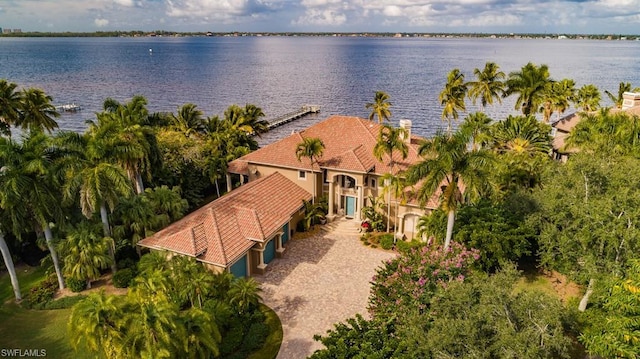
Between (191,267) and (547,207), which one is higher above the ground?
(547,207)

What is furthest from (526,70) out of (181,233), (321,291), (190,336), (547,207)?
(190,336)

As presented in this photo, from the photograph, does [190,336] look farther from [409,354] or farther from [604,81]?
[604,81]

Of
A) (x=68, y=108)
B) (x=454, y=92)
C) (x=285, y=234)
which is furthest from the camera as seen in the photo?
(x=68, y=108)

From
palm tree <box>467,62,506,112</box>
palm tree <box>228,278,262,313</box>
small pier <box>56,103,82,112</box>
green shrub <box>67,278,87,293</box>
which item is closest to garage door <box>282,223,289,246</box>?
palm tree <box>228,278,262,313</box>

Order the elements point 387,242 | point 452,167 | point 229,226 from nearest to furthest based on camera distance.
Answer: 1. point 452,167
2. point 229,226
3. point 387,242

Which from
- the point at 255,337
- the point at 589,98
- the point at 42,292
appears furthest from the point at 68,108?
the point at 589,98

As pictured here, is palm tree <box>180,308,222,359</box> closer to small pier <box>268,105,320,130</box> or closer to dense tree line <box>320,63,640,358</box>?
dense tree line <box>320,63,640,358</box>

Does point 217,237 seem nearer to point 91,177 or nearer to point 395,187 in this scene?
point 91,177
